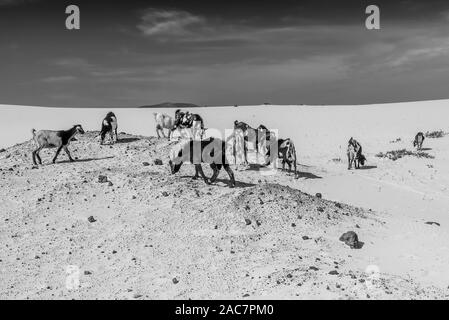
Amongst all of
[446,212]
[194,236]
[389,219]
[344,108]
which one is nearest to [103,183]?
A: [194,236]

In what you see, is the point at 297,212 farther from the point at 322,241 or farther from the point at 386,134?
the point at 386,134

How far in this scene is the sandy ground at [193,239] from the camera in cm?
1028

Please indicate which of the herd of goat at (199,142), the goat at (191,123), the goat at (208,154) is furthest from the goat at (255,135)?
the goat at (208,154)

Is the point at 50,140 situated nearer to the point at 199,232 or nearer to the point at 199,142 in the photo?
the point at 199,142

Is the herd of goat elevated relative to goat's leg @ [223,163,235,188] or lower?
elevated

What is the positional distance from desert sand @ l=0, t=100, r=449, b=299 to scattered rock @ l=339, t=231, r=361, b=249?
23 centimetres

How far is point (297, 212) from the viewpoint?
13797mm

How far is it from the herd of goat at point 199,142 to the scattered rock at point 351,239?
4.95 meters

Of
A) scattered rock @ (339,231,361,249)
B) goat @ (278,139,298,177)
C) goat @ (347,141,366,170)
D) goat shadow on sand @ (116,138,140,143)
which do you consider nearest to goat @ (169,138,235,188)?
scattered rock @ (339,231,361,249)

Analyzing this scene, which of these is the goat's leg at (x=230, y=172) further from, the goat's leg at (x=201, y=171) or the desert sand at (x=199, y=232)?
the goat's leg at (x=201, y=171)

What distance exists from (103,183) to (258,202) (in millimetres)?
5557

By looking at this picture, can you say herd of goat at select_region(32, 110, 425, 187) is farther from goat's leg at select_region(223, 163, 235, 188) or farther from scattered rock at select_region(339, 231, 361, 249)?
scattered rock at select_region(339, 231, 361, 249)

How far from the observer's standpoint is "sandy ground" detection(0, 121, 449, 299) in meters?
10.3
